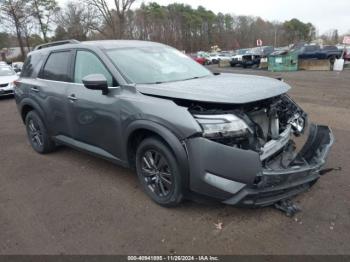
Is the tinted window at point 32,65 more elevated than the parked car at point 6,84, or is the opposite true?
the tinted window at point 32,65

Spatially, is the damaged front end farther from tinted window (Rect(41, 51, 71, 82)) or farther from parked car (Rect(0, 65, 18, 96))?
parked car (Rect(0, 65, 18, 96))

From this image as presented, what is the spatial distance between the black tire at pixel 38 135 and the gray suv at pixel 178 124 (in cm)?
34

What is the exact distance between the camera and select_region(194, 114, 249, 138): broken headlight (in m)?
2.90

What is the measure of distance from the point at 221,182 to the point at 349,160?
107 inches

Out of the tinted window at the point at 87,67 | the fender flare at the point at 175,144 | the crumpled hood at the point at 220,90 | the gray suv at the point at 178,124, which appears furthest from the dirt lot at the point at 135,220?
the tinted window at the point at 87,67

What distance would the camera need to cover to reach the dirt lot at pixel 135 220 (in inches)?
114

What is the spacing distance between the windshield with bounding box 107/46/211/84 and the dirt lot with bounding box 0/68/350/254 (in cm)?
140

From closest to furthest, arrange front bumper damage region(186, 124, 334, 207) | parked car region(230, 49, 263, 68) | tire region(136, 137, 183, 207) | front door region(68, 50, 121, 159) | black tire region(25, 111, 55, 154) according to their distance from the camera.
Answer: front bumper damage region(186, 124, 334, 207) < tire region(136, 137, 183, 207) < front door region(68, 50, 121, 159) < black tire region(25, 111, 55, 154) < parked car region(230, 49, 263, 68)

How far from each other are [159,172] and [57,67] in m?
2.48

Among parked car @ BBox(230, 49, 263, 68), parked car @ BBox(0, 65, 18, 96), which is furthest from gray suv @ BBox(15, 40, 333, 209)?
parked car @ BBox(230, 49, 263, 68)

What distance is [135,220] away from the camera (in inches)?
132

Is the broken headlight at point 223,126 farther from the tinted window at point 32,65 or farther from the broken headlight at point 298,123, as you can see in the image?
the tinted window at point 32,65

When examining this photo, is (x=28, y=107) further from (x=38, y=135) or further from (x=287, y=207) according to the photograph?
(x=287, y=207)

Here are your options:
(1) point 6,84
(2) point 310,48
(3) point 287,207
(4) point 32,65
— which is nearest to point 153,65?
(3) point 287,207
